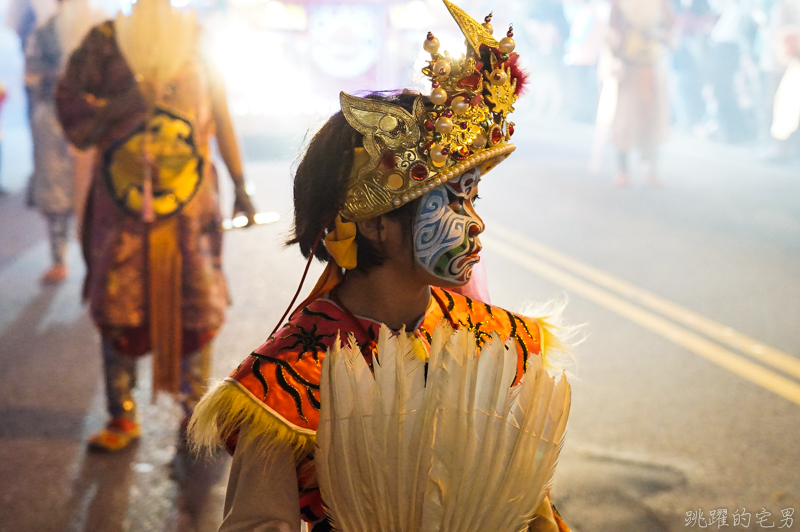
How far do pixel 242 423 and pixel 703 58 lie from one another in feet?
23.7

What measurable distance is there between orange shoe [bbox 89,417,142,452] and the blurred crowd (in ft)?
19.2

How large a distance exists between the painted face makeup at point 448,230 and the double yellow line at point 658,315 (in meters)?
3.06

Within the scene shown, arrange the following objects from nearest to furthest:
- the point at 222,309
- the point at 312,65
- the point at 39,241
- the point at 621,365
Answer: the point at 222,309 → the point at 621,365 → the point at 39,241 → the point at 312,65

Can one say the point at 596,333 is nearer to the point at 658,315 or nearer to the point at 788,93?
the point at 658,315

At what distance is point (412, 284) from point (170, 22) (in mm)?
1898

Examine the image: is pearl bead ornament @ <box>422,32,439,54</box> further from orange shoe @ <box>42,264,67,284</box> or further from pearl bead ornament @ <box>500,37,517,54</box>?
orange shoe @ <box>42,264,67,284</box>

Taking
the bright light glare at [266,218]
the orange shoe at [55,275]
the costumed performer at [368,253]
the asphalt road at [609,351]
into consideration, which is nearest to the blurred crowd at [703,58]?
the asphalt road at [609,351]

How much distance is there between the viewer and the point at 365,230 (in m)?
1.45

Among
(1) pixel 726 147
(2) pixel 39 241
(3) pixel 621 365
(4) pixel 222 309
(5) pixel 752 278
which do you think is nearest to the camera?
(4) pixel 222 309

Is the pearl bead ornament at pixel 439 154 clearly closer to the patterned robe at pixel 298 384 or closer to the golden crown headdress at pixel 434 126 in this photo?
the golden crown headdress at pixel 434 126

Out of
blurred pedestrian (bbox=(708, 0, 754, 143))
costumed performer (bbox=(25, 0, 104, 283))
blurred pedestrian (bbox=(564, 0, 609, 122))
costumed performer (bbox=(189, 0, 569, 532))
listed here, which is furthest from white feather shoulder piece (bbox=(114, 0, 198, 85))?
blurred pedestrian (bbox=(564, 0, 609, 122))

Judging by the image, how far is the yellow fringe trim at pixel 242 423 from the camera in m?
1.30

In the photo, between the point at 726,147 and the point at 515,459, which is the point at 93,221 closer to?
the point at 515,459

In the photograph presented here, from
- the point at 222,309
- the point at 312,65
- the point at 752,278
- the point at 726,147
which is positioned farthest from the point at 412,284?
the point at 312,65
